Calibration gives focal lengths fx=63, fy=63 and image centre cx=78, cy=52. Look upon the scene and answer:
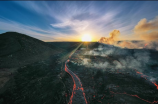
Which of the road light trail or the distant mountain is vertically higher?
→ the distant mountain

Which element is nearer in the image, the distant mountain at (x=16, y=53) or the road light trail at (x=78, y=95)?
the road light trail at (x=78, y=95)

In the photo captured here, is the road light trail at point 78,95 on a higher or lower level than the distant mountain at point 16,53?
lower

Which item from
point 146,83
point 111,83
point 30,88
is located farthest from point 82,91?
point 146,83

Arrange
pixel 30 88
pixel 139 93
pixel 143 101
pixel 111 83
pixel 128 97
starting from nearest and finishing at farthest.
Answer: pixel 143 101 < pixel 128 97 < pixel 139 93 < pixel 30 88 < pixel 111 83

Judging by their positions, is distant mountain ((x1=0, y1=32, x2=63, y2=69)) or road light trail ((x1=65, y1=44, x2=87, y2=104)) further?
distant mountain ((x1=0, y1=32, x2=63, y2=69))

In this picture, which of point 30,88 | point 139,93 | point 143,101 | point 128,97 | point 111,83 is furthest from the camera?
point 111,83

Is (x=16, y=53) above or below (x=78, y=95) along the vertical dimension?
above

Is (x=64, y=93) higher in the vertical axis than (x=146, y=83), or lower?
lower

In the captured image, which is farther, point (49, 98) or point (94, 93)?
point (94, 93)

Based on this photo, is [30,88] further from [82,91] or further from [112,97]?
[112,97]

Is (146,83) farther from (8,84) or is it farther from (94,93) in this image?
(8,84)

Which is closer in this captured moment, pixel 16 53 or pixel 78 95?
pixel 78 95
